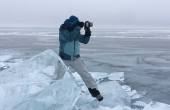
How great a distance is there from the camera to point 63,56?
12.0 feet

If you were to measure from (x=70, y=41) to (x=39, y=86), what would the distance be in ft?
3.06

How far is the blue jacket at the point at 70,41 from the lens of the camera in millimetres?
3449

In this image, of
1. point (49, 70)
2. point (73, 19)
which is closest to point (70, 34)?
point (73, 19)

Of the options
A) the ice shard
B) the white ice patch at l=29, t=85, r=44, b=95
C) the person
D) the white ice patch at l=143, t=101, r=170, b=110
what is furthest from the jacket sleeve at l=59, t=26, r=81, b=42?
the white ice patch at l=143, t=101, r=170, b=110

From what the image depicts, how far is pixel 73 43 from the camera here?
360 cm

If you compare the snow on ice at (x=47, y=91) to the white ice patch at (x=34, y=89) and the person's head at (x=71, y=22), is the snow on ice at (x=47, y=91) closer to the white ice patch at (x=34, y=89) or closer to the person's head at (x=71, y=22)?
the white ice patch at (x=34, y=89)

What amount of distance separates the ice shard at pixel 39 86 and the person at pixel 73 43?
0.19 m

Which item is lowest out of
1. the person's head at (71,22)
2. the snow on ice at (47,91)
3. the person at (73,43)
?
the snow on ice at (47,91)

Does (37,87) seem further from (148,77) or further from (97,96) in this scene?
(148,77)

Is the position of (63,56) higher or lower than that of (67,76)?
higher

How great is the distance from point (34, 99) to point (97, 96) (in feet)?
3.79

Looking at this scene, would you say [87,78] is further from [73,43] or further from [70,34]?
[70,34]

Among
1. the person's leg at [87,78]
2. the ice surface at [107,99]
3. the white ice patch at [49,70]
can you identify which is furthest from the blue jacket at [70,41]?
the ice surface at [107,99]

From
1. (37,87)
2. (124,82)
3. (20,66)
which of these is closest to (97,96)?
(37,87)
